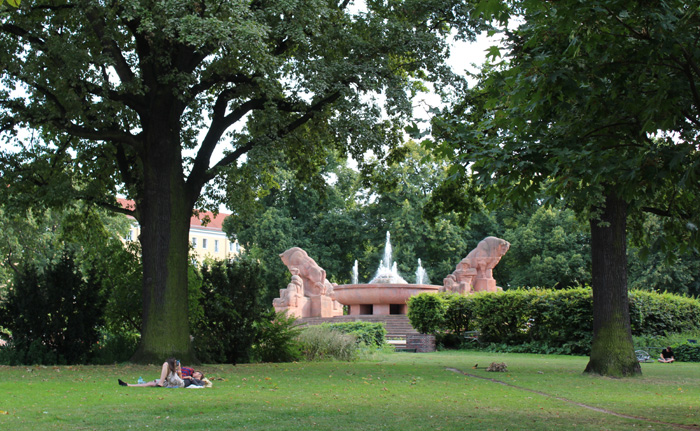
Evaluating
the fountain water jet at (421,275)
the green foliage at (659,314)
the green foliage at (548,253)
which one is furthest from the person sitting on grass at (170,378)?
the green foliage at (548,253)

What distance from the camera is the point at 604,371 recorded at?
14.1 m

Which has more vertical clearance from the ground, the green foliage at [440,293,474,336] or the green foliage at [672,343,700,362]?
the green foliage at [440,293,474,336]

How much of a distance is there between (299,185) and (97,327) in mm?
6930

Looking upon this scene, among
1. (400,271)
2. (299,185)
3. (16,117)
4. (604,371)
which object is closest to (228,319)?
(299,185)

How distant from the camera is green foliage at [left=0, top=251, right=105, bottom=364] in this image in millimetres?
15844

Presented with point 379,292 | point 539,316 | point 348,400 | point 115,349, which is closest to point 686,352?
point 539,316

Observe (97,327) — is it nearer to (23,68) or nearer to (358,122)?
(23,68)

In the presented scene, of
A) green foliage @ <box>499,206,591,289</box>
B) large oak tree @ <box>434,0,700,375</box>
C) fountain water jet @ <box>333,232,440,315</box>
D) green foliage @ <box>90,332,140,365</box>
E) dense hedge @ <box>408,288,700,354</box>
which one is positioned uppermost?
green foliage @ <box>499,206,591,289</box>

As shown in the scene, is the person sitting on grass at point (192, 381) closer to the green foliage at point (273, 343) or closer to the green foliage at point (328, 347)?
the green foliage at point (273, 343)

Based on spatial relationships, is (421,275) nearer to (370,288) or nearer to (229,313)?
(370,288)

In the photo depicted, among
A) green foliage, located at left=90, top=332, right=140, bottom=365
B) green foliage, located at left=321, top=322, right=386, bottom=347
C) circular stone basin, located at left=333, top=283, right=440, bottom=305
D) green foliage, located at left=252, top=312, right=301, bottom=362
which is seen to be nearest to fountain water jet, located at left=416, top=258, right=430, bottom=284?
circular stone basin, located at left=333, top=283, right=440, bottom=305

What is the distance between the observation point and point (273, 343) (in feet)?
60.4

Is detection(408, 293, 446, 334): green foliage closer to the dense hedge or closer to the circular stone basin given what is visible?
the dense hedge

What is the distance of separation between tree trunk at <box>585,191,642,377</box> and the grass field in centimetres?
57
